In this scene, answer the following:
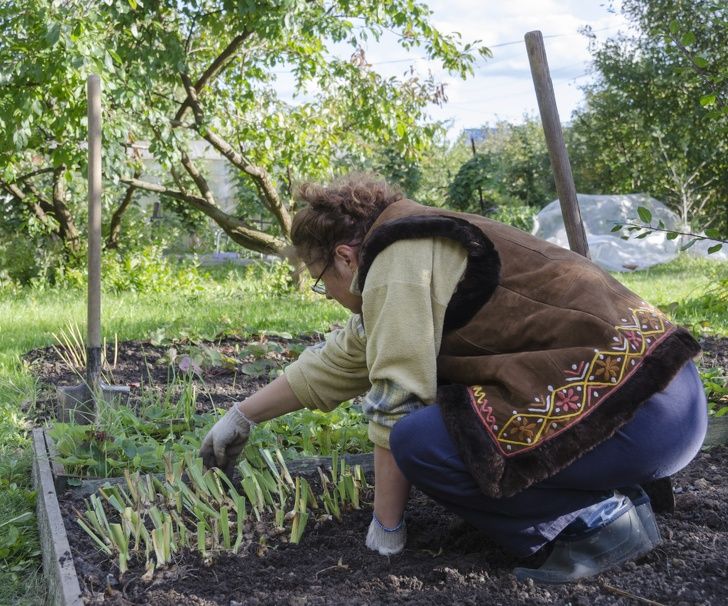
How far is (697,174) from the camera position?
15.6 metres

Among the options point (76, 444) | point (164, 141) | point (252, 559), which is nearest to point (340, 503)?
point (252, 559)

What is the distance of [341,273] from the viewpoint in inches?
87.0

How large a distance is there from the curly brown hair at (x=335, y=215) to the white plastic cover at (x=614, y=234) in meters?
11.1

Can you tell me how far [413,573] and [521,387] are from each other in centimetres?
58

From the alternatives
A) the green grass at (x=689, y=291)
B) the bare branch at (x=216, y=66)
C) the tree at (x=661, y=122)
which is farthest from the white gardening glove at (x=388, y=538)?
the tree at (x=661, y=122)

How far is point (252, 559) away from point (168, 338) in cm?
339

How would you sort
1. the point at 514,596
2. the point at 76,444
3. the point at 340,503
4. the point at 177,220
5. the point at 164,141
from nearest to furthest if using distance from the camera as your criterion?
the point at 514,596, the point at 340,503, the point at 76,444, the point at 164,141, the point at 177,220

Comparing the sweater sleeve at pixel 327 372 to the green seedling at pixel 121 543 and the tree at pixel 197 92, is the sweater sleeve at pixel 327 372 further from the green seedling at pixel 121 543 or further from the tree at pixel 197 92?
the tree at pixel 197 92

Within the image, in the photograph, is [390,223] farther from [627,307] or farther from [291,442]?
[291,442]

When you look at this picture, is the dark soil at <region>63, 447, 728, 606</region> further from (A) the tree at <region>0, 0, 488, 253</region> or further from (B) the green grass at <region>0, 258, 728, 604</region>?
(A) the tree at <region>0, 0, 488, 253</region>

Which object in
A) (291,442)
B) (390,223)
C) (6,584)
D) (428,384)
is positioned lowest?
(6,584)

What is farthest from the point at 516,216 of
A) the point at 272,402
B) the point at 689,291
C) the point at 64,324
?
the point at 272,402

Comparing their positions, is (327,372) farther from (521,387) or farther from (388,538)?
(521,387)

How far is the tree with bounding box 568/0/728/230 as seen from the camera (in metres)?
14.3
